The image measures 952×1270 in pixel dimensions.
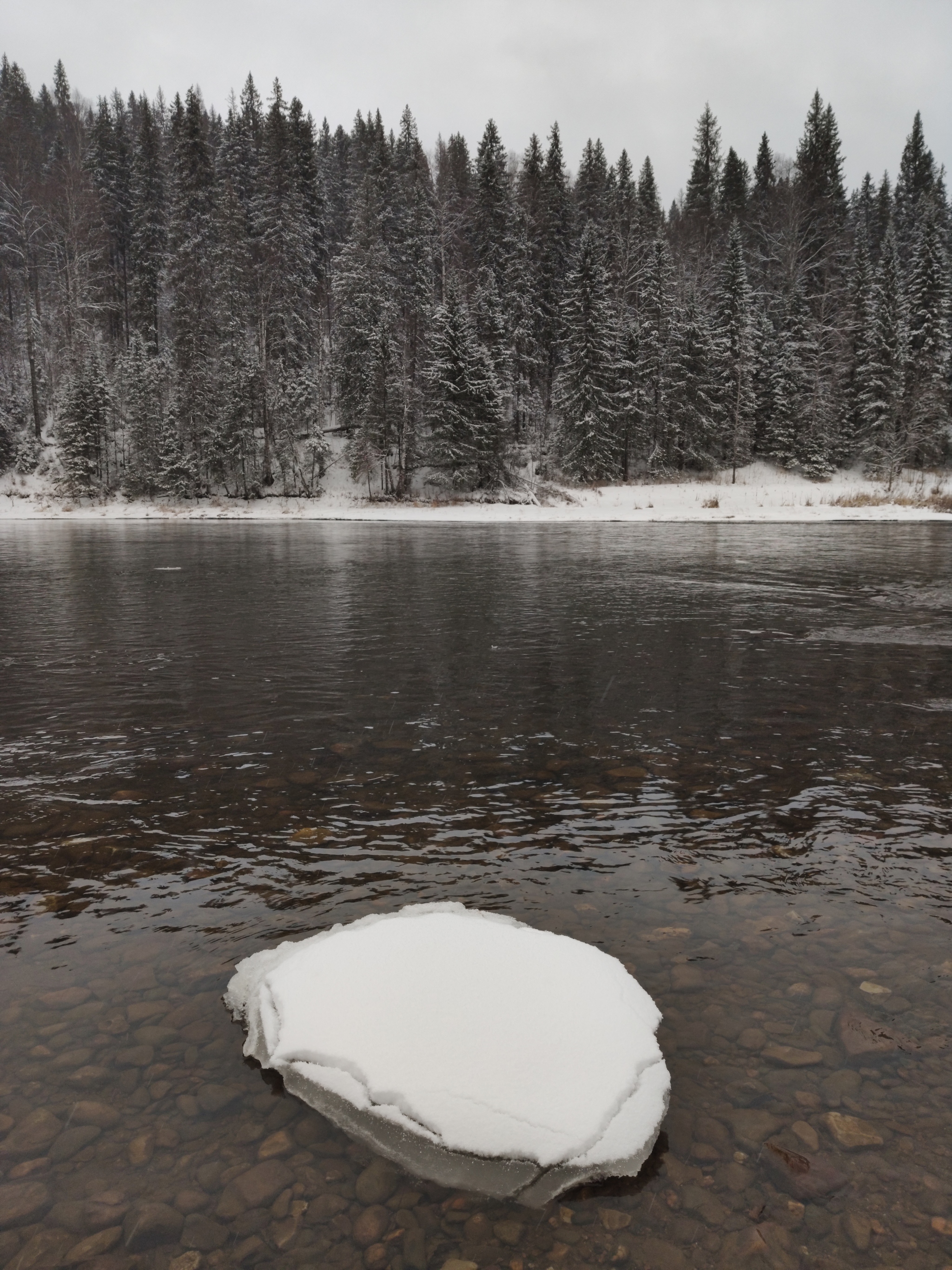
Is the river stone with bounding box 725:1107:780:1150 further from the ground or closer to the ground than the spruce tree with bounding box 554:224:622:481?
closer to the ground

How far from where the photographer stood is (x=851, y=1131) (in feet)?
8.11

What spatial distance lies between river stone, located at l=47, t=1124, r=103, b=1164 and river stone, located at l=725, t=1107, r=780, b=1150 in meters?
2.09

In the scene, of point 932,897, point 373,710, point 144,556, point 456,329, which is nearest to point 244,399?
point 456,329

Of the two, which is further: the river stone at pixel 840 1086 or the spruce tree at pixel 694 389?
the spruce tree at pixel 694 389

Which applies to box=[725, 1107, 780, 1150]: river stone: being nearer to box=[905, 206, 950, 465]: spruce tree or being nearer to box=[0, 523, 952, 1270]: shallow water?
box=[0, 523, 952, 1270]: shallow water

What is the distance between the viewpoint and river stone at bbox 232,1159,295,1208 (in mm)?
2247

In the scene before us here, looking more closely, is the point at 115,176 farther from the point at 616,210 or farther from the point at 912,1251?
the point at 912,1251

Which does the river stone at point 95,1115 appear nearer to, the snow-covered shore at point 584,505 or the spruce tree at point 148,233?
the snow-covered shore at point 584,505

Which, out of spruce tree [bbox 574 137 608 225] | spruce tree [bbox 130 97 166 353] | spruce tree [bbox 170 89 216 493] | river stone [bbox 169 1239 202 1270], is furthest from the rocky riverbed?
spruce tree [bbox 574 137 608 225]

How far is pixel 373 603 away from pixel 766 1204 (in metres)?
11.5

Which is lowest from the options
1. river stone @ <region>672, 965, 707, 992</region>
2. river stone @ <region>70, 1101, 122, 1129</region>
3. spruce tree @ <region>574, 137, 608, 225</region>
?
river stone @ <region>70, 1101, 122, 1129</region>

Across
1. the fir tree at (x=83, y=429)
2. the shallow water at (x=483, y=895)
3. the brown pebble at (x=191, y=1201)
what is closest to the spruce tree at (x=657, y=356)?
the fir tree at (x=83, y=429)

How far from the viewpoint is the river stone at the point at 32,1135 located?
2402 millimetres

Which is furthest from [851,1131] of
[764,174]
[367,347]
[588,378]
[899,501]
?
[764,174]
